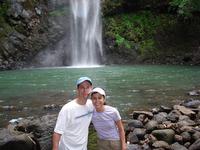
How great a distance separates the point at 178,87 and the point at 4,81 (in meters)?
9.31

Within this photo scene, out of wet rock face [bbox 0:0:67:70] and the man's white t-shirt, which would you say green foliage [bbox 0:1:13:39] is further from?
the man's white t-shirt

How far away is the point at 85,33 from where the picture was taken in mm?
35219

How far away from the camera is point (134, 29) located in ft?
117

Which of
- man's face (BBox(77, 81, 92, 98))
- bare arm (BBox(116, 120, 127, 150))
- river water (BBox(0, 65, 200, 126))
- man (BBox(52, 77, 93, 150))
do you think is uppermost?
man's face (BBox(77, 81, 92, 98))

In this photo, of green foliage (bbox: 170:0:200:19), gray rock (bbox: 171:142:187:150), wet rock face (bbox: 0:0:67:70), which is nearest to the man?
gray rock (bbox: 171:142:187:150)

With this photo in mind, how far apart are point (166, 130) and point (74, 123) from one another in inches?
175

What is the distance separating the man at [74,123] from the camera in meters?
4.88

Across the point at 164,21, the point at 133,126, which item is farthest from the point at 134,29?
the point at 133,126

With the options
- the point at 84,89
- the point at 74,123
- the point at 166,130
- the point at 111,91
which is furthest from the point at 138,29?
the point at 74,123

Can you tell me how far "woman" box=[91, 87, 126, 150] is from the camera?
17.8 ft

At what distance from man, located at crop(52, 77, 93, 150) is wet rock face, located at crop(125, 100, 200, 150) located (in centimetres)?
347

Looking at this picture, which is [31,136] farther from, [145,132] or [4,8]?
[4,8]

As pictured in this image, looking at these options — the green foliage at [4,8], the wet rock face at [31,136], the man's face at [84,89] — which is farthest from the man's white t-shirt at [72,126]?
the green foliage at [4,8]

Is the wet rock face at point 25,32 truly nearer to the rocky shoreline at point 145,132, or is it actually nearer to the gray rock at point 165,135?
the rocky shoreline at point 145,132
